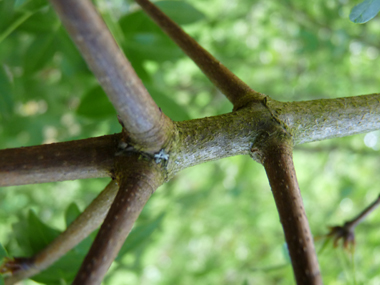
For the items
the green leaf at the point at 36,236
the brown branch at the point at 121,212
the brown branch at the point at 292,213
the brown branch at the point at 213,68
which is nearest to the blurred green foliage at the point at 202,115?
the green leaf at the point at 36,236

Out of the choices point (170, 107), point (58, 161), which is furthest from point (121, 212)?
point (170, 107)

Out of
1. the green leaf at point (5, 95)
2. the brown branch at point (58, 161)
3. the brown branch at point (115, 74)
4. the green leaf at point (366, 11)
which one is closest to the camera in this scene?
the brown branch at point (115, 74)

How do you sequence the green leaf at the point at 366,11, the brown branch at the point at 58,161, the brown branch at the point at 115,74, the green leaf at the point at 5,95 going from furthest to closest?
the green leaf at the point at 5,95
the green leaf at the point at 366,11
the brown branch at the point at 58,161
the brown branch at the point at 115,74

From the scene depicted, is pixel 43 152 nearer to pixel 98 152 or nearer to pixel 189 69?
pixel 98 152

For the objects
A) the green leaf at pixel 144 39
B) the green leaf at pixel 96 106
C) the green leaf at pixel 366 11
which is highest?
the green leaf at pixel 144 39

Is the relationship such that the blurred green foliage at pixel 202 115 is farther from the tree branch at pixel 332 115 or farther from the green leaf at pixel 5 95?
the tree branch at pixel 332 115

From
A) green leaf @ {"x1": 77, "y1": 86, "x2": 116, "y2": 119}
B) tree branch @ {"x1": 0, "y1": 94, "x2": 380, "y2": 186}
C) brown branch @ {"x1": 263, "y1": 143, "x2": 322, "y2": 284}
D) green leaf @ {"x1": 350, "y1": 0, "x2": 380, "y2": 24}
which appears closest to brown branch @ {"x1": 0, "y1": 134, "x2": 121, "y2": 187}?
tree branch @ {"x1": 0, "y1": 94, "x2": 380, "y2": 186}

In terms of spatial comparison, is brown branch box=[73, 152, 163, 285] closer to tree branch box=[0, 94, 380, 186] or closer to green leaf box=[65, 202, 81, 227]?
tree branch box=[0, 94, 380, 186]
